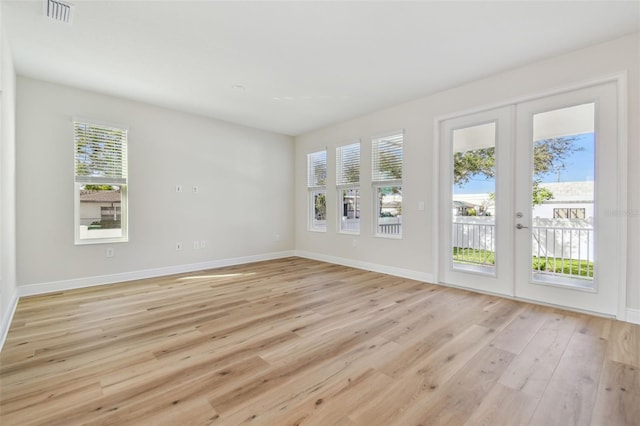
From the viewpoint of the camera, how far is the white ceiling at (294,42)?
2.47 m

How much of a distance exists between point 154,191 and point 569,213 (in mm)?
5704

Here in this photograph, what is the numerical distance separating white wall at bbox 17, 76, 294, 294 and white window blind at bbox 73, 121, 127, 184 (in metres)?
0.10

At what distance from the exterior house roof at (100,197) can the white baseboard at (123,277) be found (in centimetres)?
112

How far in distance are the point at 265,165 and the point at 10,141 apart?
3.82 metres

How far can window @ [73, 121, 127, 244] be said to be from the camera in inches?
163

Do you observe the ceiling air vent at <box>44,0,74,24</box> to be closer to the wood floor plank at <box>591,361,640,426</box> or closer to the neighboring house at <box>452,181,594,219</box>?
the wood floor plank at <box>591,361,640,426</box>

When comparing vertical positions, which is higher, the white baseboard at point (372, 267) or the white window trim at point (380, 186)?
the white window trim at point (380, 186)

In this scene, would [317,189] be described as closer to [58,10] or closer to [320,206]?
[320,206]

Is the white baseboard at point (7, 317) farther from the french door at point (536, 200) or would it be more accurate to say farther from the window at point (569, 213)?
the window at point (569, 213)

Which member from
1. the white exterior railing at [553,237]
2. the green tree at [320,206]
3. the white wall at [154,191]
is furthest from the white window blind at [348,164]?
the white exterior railing at [553,237]

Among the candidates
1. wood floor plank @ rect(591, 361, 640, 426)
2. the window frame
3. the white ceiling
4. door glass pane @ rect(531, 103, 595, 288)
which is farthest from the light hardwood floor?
the white ceiling

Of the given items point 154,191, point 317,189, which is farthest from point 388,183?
point 154,191

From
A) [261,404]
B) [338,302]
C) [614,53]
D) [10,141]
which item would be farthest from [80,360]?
Result: [614,53]

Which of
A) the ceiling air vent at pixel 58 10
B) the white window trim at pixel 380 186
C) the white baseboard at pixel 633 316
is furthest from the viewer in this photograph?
the white window trim at pixel 380 186
